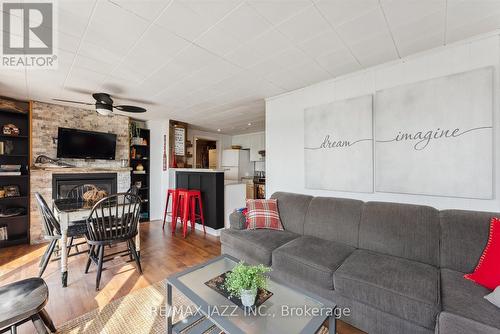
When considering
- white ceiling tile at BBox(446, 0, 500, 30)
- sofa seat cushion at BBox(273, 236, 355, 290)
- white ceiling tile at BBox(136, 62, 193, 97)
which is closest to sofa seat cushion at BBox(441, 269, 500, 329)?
sofa seat cushion at BBox(273, 236, 355, 290)

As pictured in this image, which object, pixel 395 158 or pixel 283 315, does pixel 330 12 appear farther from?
pixel 283 315

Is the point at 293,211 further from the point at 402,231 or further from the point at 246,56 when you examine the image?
the point at 246,56

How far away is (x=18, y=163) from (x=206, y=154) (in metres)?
5.08

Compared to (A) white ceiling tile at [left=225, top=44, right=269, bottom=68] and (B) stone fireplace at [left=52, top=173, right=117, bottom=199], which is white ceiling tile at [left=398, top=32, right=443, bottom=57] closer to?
(A) white ceiling tile at [left=225, top=44, right=269, bottom=68]

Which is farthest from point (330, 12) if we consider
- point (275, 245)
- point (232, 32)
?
point (275, 245)

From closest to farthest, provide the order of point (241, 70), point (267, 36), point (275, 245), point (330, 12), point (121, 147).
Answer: point (330, 12), point (267, 36), point (275, 245), point (241, 70), point (121, 147)

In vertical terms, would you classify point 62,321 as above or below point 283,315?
below

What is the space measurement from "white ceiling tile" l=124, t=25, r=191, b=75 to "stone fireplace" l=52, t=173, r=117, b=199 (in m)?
2.67

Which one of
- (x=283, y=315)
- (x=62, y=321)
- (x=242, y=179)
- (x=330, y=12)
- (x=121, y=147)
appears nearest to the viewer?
(x=283, y=315)

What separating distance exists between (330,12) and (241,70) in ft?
3.76

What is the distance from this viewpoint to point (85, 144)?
12.7ft

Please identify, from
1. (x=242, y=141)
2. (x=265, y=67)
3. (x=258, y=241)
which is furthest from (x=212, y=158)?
(x=258, y=241)

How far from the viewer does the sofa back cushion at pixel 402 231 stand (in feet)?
5.82

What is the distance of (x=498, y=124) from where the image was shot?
1.74 m
